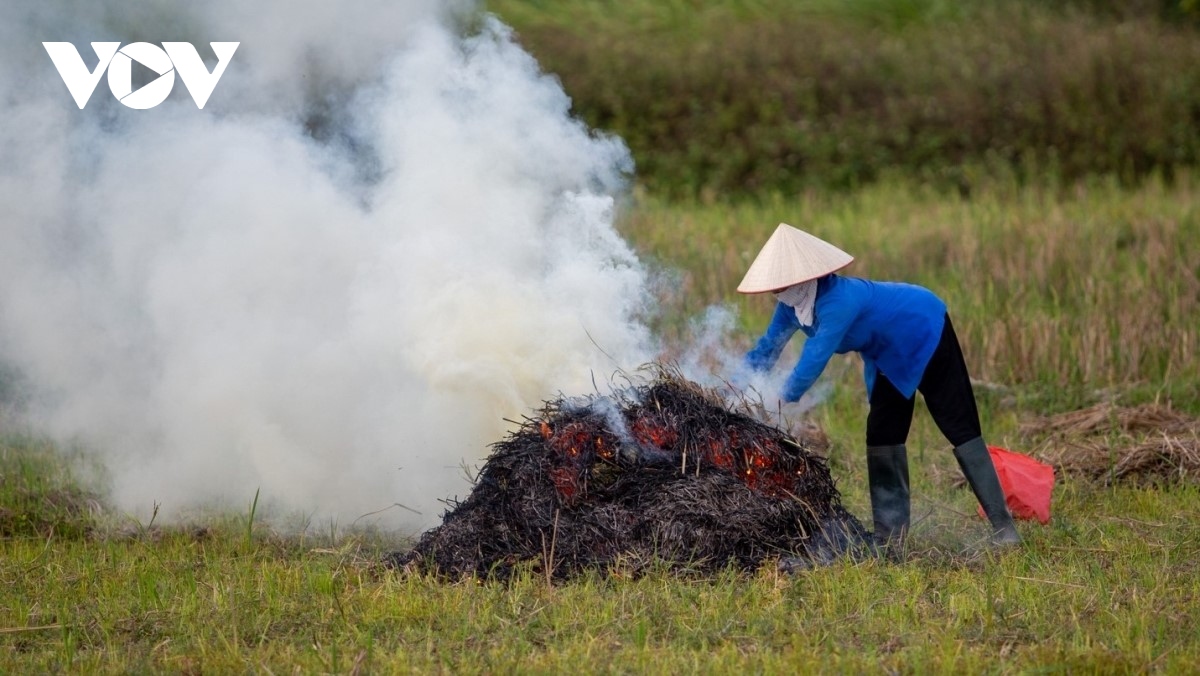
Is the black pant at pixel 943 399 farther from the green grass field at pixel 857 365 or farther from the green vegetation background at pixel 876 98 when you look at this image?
Answer: the green vegetation background at pixel 876 98

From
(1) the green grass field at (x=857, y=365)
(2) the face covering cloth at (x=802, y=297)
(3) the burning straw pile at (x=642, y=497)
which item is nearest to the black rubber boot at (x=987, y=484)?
(1) the green grass field at (x=857, y=365)

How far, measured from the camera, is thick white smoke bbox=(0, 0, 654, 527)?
6965 mm

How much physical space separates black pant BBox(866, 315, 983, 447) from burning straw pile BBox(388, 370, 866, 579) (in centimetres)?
53

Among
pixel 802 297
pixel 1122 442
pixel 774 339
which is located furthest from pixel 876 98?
pixel 802 297

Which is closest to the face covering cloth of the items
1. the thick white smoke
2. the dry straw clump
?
the thick white smoke

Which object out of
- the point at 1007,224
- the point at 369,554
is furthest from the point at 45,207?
the point at 1007,224

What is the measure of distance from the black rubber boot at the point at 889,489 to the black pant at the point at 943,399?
0.10 metres

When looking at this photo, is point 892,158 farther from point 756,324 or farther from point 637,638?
point 637,638

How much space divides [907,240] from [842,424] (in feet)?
12.1

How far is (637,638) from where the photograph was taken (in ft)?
16.5

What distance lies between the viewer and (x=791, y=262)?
6031 millimetres

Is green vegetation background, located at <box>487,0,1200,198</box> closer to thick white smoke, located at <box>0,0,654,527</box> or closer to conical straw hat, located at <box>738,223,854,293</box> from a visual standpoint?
thick white smoke, located at <box>0,0,654,527</box>

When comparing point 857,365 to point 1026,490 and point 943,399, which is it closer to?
point 1026,490

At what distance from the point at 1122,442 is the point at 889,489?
2.72m
